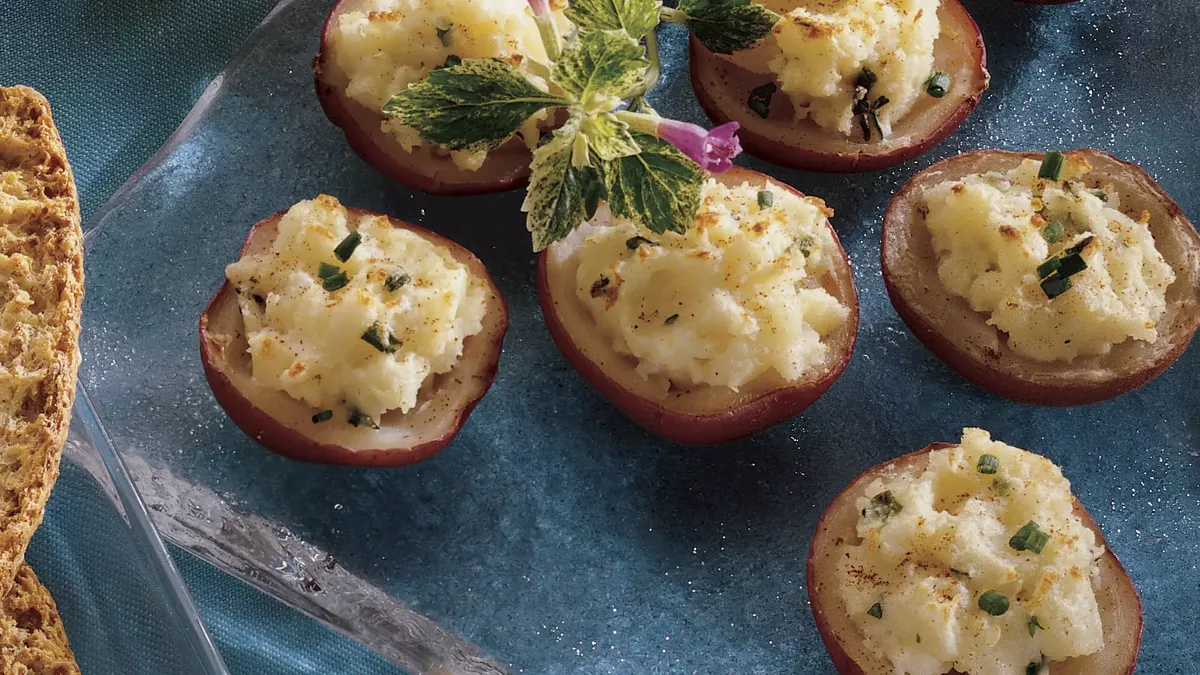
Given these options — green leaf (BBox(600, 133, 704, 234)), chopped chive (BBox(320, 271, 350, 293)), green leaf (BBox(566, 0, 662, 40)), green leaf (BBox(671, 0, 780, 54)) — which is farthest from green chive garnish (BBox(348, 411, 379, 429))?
green leaf (BBox(671, 0, 780, 54))

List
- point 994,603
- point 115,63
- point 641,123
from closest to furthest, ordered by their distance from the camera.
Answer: point 994,603
point 641,123
point 115,63

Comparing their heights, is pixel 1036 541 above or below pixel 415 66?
below

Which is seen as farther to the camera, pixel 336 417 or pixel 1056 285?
pixel 1056 285

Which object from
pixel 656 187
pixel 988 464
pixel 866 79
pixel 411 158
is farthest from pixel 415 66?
pixel 988 464

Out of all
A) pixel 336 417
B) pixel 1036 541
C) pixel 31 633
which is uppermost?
pixel 336 417

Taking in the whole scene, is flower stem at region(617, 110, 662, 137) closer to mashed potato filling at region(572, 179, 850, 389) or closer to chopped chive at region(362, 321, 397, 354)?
mashed potato filling at region(572, 179, 850, 389)

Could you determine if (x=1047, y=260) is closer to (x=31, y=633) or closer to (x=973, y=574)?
(x=973, y=574)

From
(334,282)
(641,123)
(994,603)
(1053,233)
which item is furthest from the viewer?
(1053,233)

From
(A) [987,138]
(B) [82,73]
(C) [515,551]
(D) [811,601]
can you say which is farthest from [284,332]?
(A) [987,138]
